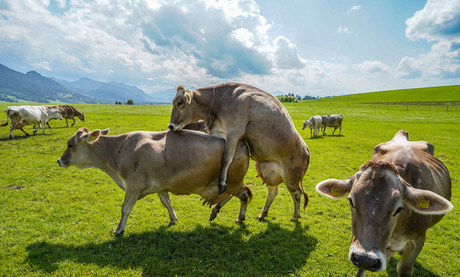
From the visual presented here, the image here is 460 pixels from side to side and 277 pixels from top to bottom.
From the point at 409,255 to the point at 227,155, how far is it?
3.91 metres

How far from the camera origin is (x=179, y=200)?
807 centimetres

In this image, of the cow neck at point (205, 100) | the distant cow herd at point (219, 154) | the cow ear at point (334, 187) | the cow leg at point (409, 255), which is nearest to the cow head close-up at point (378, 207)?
the cow ear at point (334, 187)

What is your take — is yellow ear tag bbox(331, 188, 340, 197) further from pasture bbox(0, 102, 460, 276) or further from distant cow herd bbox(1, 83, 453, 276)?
pasture bbox(0, 102, 460, 276)

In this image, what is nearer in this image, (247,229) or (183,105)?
(183,105)

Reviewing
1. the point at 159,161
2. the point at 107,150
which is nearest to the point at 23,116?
the point at 107,150

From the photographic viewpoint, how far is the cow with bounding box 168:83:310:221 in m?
5.13

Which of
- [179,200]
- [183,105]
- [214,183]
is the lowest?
[179,200]

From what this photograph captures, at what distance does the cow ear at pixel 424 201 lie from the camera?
2895 mm

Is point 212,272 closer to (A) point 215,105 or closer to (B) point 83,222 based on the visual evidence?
(A) point 215,105

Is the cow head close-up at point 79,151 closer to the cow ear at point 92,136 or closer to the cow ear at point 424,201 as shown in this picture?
the cow ear at point 92,136

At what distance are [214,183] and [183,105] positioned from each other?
2164 millimetres

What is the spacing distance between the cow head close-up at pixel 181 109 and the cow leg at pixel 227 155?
1.26 meters

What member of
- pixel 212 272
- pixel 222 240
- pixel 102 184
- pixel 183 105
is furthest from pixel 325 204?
pixel 102 184

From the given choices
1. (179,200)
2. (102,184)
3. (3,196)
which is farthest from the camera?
(102,184)
